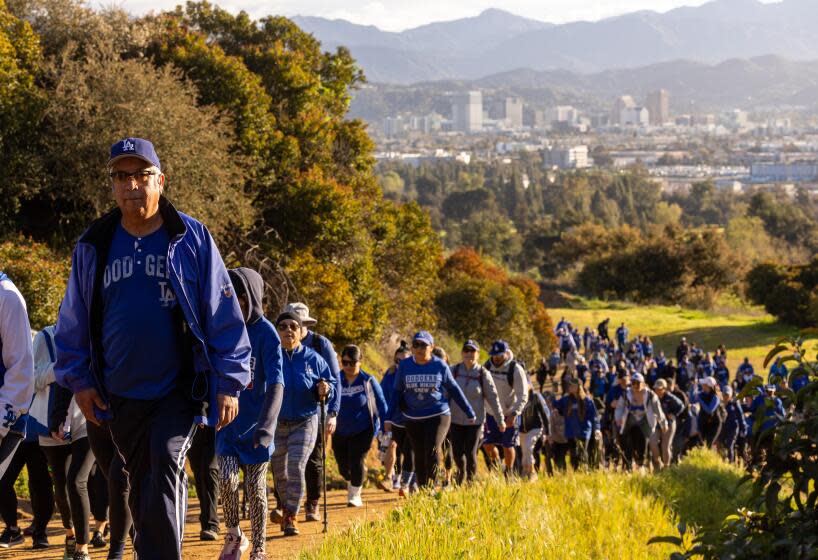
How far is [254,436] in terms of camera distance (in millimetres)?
6320

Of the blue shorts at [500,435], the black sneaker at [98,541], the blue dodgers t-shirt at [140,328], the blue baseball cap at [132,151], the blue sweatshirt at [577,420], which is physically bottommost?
the blue sweatshirt at [577,420]

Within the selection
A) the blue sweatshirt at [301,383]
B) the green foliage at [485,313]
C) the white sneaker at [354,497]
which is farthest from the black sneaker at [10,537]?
the green foliage at [485,313]

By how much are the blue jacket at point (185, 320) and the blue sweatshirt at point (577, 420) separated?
9.31 meters

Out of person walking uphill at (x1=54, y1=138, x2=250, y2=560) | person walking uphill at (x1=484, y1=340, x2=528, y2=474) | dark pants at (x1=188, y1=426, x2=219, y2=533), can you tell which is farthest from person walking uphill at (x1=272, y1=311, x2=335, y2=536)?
person walking uphill at (x1=484, y1=340, x2=528, y2=474)

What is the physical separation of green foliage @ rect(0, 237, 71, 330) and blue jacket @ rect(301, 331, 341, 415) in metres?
5.08

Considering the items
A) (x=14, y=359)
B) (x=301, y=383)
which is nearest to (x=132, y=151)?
(x=14, y=359)

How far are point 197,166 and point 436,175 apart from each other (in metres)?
163

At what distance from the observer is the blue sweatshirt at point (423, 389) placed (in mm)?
9180

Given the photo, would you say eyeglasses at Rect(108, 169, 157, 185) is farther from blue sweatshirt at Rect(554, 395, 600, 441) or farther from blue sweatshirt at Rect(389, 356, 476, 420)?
blue sweatshirt at Rect(554, 395, 600, 441)

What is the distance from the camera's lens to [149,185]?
170 inches

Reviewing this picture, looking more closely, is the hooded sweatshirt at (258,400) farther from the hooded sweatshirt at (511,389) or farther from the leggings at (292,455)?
the hooded sweatshirt at (511,389)

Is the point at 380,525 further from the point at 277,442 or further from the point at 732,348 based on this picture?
the point at 732,348

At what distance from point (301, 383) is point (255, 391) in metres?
1.06

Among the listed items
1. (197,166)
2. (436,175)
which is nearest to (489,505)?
(197,166)
